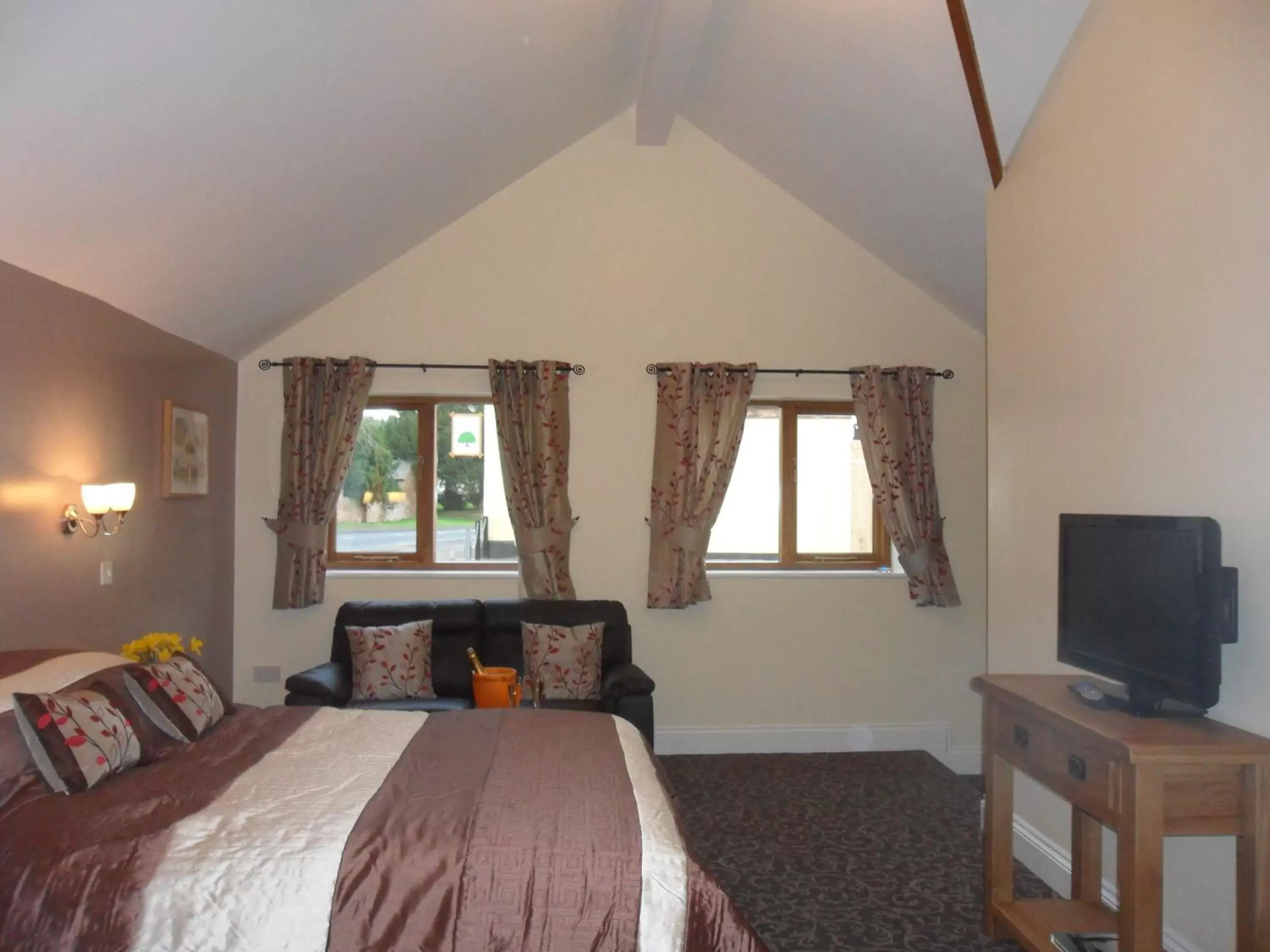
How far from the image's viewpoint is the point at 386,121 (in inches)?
139

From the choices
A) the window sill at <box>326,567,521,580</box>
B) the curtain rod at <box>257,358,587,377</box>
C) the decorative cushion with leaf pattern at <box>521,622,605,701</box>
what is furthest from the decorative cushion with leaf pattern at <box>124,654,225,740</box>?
the curtain rod at <box>257,358,587,377</box>

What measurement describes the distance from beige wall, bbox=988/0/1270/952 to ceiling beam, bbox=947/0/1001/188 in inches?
3.1

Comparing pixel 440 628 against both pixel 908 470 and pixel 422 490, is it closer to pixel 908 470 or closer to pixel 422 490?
pixel 422 490

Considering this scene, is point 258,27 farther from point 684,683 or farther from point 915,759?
point 915,759

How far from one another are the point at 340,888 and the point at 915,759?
379 centimetres

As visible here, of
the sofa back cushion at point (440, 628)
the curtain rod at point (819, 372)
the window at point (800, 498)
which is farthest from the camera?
the window at point (800, 498)

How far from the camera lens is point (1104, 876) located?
3.04m

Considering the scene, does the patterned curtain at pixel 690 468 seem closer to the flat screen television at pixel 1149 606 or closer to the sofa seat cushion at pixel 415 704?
the sofa seat cushion at pixel 415 704

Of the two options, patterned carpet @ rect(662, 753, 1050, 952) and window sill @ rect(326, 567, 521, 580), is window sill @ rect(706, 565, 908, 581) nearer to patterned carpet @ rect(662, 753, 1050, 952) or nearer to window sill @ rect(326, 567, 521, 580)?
patterned carpet @ rect(662, 753, 1050, 952)

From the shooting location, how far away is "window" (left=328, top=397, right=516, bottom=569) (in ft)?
17.3

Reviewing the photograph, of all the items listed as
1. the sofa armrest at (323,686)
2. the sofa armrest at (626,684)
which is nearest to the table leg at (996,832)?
the sofa armrest at (626,684)

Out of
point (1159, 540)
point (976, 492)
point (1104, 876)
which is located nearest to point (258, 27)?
point (1159, 540)

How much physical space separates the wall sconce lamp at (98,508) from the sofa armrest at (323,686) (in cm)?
113

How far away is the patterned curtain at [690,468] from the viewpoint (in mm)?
5105
